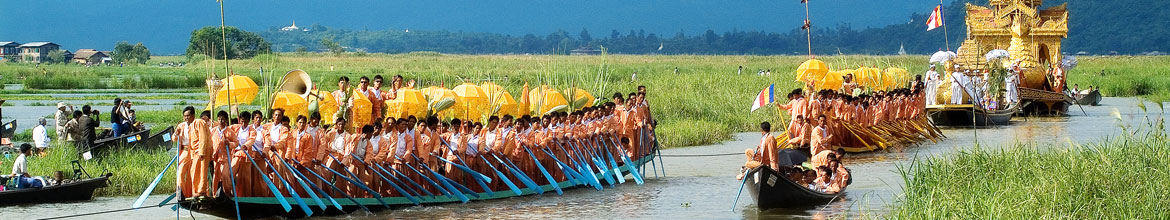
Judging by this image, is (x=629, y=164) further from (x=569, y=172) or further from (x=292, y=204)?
(x=292, y=204)

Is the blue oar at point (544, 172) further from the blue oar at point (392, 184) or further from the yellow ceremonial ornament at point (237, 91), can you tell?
the yellow ceremonial ornament at point (237, 91)

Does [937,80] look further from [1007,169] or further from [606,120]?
[1007,169]

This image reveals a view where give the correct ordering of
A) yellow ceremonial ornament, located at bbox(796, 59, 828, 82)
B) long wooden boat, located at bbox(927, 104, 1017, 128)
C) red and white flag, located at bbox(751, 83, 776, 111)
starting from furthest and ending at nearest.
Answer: long wooden boat, located at bbox(927, 104, 1017, 128)
yellow ceremonial ornament, located at bbox(796, 59, 828, 82)
red and white flag, located at bbox(751, 83, 776, 111)

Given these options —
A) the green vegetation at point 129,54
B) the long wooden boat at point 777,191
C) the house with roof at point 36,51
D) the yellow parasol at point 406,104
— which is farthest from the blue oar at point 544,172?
the house with roof at point 36,51

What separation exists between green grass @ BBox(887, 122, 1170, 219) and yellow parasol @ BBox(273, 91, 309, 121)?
23.4 feet

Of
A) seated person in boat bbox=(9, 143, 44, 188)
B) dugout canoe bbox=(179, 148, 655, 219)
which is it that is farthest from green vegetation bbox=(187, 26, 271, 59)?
dugout canoe bbox=(179, 148, 655, 219)

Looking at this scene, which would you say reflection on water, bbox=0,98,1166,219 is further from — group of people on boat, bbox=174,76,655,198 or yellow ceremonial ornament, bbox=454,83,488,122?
yellow ceremonial ornament, bbox=454,83,488,122

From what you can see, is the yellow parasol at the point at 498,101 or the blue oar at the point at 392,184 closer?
the blue oar at the point at 392,184

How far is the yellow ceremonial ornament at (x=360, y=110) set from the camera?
17.1m

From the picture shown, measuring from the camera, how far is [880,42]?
6969 inches

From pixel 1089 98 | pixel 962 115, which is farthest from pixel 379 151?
pixel 1089 98

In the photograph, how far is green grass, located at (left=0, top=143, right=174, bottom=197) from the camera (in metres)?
16.9

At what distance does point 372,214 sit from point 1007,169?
659 centimetres

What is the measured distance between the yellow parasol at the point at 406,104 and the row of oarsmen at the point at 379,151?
1.48m
